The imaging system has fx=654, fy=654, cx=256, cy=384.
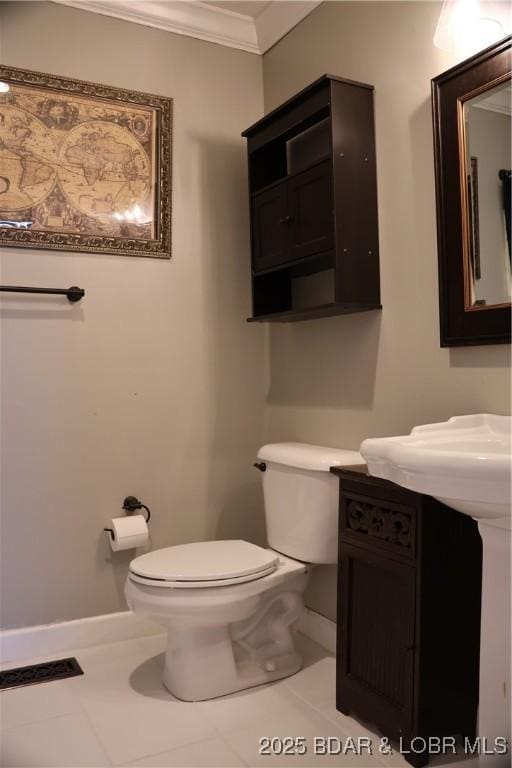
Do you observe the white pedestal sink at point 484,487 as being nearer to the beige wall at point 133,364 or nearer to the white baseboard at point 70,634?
the beige wall at point 133,364

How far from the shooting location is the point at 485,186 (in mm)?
1668

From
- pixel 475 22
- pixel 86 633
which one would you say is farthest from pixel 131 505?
pixel 475 22

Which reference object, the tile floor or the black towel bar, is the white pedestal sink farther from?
the black towel bar

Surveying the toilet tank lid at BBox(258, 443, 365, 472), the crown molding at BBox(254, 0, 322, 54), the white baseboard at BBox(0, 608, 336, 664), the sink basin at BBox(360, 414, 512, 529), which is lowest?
the white baseboard at BBox(0, 608, 336, 664)

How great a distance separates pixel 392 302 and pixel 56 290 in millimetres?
1122

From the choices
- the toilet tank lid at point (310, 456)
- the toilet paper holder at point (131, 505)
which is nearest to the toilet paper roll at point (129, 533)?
the toilet paper holder at point (131, 505)

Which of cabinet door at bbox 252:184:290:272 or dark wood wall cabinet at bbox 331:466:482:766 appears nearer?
dark wood wall cabinet at bbox 331:466:482:766

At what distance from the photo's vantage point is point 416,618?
5.16ft

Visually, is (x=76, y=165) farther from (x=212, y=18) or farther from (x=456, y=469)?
(x=456, y=469)

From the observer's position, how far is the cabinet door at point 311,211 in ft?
6.63

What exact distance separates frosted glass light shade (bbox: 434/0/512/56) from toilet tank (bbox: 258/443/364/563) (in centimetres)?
119

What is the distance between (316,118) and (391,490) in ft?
4.08

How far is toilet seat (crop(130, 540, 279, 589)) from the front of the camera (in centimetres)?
184

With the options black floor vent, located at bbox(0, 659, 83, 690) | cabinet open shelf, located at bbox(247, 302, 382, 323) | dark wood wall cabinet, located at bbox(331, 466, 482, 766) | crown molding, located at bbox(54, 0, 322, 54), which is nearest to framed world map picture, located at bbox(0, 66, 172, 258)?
crown molding, located at bbox(54, 0, 322, 54)
